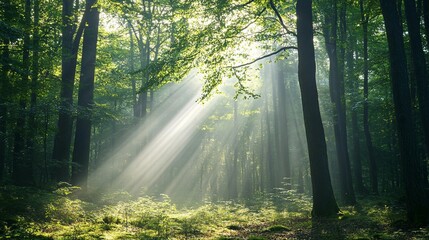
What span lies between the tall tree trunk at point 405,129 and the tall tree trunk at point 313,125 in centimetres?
307

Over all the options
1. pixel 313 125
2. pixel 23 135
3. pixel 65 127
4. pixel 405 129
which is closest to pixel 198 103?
pixel 313 125

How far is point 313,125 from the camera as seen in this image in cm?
1230

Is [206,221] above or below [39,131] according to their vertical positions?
below

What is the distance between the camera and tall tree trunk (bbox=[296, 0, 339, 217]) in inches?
466

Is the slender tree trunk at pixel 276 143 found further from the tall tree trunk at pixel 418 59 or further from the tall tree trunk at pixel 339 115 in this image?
the tall tree trunk at pixel 418 59

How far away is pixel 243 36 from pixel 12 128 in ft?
31.6

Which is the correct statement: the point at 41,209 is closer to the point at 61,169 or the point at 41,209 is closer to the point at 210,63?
the point at 61,169

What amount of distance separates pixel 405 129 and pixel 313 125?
3.47m

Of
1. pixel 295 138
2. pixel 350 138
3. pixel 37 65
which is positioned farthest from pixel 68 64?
pixel 295 138

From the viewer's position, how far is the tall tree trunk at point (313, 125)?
38.8 feet

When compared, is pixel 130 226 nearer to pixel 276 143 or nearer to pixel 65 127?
pixel 65 127

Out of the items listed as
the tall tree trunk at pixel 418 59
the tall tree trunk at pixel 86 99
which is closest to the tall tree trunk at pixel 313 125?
the tall tree trunk at pixel 418 59

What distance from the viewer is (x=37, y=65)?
13805 millimetres

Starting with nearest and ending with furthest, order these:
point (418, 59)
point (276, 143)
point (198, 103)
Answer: point (418, 59) → point (198, 103) → point (276, 143)
